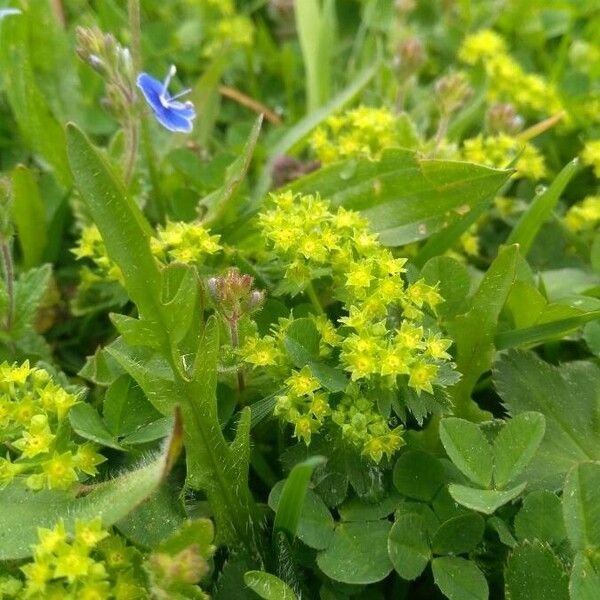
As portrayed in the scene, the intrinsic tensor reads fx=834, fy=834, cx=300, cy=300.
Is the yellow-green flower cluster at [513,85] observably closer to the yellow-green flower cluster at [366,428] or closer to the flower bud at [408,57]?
the flower bud at [408,57]

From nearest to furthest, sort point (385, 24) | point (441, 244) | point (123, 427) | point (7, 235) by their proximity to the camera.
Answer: point (123, 427) < point (7, 235) < point (441, 244) < point (385, 24)

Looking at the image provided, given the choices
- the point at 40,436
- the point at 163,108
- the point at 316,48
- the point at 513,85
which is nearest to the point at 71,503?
the point at 40,436

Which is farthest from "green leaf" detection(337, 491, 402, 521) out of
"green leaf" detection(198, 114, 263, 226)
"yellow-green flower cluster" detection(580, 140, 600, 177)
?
"yellow-green flower cluster" detection(580, 140, 600, 177)

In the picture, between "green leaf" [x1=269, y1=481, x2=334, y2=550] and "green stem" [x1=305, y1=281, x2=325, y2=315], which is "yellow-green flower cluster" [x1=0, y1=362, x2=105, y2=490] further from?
"green stem" [x1=305, y1=281, x2=325, y2=315]

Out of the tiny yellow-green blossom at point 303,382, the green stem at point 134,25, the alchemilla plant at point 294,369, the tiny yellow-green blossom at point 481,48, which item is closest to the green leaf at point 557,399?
the alchemilla plant at point 294,369

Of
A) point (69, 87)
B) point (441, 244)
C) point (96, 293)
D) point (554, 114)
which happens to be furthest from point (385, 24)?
point (96, 293)

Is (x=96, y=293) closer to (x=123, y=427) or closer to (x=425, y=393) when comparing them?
(x=123, y=427)

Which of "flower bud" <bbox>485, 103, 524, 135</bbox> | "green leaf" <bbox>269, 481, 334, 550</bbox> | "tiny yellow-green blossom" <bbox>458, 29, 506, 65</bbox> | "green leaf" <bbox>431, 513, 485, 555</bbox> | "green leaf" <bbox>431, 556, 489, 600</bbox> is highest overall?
"tiny yellow-green blossom" <bbox>458, 29, 506, 65</bbox>
